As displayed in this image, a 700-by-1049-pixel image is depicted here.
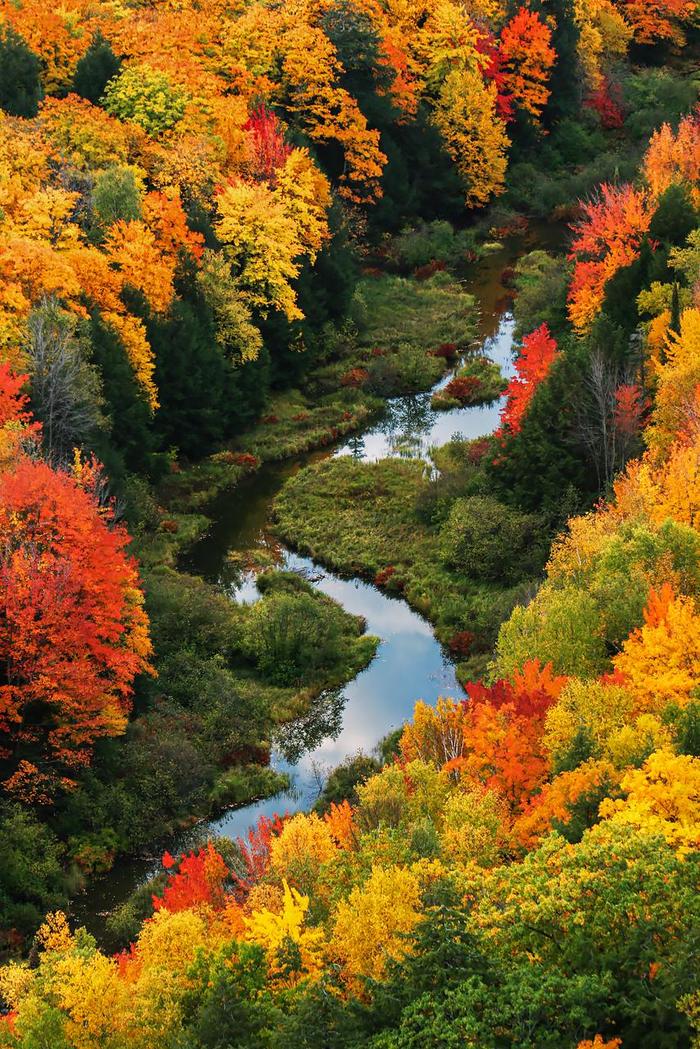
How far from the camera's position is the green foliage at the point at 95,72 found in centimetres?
8275

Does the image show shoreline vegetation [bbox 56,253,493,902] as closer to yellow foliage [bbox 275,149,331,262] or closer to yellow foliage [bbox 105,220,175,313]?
yellow foliage [bbox 275,149,331,262]

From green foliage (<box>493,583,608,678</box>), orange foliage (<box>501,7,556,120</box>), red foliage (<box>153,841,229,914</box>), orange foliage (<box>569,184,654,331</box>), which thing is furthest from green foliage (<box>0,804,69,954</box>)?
orange foliage (<box>501,7,556,120</box>)

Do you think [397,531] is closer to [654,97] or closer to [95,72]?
[95,72]

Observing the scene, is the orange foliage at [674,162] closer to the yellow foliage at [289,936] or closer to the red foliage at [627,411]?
the red foliage at [627,411]

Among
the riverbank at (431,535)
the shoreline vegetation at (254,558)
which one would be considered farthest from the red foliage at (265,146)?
the riverbank at (431,535)

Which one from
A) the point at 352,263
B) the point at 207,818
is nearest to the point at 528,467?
the point at 207,818

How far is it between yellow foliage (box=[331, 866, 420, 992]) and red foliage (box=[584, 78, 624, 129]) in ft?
347

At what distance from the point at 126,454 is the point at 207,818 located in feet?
74.7

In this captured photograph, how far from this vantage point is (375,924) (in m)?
26.0

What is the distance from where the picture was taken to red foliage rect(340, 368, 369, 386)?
263ft

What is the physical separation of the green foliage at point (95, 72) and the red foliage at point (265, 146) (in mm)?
8655

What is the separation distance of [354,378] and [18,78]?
83.9 ft

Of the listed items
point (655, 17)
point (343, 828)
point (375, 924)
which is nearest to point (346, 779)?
point (343, 828)

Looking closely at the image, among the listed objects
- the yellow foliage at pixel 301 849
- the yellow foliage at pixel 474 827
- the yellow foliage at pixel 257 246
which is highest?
the yellow foliage at pixel 257 246
